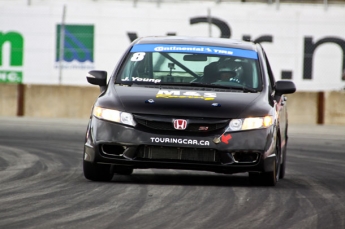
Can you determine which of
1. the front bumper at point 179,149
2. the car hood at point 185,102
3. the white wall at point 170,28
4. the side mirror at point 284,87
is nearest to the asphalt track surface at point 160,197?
the front bumper at point 179,149

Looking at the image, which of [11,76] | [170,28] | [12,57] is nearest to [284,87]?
[170,28]

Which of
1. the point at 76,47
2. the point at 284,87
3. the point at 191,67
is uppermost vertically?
the point at 76,47

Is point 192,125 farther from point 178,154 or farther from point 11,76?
point 11,76

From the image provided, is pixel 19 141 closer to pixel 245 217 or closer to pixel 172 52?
pixel 172 52

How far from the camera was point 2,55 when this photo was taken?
3662 cm

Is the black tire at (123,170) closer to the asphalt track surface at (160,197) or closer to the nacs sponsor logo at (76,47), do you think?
the asphalt track surface at (160,197)

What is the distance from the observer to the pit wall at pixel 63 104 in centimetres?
2714

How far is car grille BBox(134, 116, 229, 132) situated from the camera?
10281mm

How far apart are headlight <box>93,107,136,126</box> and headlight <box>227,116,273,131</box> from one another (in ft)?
3.04

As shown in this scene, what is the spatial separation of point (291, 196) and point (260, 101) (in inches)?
51.9

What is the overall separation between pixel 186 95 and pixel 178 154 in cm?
66

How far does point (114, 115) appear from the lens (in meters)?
10.5

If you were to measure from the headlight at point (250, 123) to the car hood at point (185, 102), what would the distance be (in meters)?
0.06

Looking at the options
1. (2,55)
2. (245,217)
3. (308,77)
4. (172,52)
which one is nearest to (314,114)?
(308,77)
